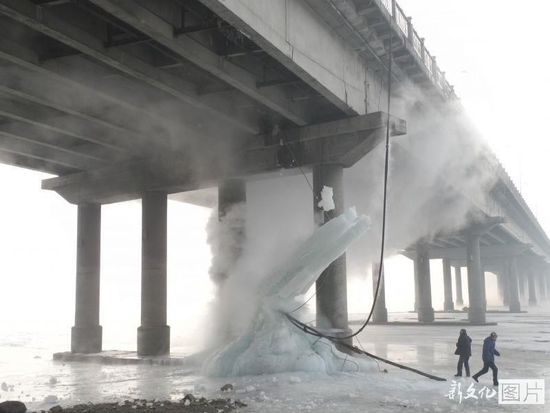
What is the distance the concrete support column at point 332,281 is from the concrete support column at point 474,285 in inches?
949

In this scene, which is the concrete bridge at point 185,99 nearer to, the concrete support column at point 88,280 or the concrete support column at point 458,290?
the concrete support column at point 88,280

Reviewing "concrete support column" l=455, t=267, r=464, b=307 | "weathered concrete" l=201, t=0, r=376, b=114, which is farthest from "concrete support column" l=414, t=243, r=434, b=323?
"concrete support column" l=455, t=267, r=464, b=307

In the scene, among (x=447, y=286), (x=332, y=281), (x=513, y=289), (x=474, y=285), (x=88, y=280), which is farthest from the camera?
(x=447, y=286)

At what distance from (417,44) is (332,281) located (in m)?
7.14

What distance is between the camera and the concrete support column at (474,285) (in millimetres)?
37594

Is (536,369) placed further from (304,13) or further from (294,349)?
(304,13)

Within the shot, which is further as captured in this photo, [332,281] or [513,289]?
[513,289]

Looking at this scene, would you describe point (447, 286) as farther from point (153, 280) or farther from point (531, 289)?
point (153, 280)

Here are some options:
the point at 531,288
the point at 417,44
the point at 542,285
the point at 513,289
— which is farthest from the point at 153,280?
the point at 542,285

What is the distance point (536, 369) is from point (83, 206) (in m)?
16.3

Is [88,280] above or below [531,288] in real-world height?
above

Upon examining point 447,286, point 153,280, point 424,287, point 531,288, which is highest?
point 153,280

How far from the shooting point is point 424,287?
39469 mm

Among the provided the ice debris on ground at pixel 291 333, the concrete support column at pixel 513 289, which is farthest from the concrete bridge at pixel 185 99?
the concrete support column at pixel 513 289
